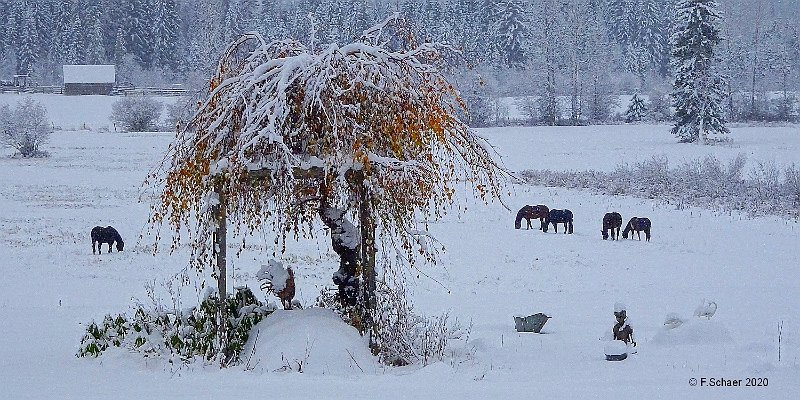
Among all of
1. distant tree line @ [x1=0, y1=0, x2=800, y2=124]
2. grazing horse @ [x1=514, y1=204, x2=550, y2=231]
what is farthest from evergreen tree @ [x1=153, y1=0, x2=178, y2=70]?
grazing horse @ [x1=514, y1=204, x2=550, y2=231]

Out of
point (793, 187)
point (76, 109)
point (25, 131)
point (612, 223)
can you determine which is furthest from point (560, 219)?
point (76, 109)

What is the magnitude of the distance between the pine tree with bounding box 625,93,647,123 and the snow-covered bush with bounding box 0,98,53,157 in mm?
42263

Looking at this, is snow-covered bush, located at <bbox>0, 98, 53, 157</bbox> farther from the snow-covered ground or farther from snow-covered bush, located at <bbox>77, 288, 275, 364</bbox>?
snow-covered bush, located at <bbox>77, 288, 275, 364</bbox>

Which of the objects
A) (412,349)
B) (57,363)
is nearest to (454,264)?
(412,349)

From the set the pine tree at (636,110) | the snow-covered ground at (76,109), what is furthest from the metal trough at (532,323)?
the pine tree at (636,110)

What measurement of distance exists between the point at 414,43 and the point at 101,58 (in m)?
85.9

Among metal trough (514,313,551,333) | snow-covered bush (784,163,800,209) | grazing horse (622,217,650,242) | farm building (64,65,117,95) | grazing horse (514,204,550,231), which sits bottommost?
metal trough (514,313,551,333)

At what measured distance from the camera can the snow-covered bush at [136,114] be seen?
57656mm

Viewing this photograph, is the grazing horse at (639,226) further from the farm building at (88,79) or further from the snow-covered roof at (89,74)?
the snow-covered roof at (89,74)

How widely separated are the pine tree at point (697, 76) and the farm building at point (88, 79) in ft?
177

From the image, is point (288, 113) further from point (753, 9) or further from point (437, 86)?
point (753, 9)

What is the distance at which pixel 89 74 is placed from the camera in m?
76.4

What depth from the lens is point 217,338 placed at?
8227 millimetres

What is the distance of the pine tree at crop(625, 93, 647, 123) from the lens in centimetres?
6184
